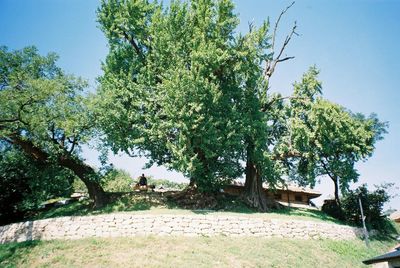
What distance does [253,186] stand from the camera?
26500 millimetres

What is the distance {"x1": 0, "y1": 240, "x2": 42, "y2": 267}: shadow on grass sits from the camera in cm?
1501

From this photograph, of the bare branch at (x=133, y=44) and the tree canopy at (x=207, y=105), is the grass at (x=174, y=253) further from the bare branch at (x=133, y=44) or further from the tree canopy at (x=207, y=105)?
the bare branch at (x=133, y=44)

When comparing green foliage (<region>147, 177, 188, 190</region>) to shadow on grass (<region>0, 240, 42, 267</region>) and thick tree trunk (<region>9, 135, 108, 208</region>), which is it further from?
shadow on grass (<region>0, 240, 42, 267</region>)

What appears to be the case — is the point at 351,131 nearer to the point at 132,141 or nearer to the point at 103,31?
the point at 132,141

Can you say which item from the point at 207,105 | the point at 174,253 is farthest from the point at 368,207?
the point at 174,253

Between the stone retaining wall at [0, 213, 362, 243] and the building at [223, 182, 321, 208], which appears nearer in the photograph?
the stone retaining wall at [0, 213, 362, 243]

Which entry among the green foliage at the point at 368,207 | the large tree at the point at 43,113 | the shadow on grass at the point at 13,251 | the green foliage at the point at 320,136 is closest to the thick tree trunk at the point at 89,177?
the large tree at the point at 43,113

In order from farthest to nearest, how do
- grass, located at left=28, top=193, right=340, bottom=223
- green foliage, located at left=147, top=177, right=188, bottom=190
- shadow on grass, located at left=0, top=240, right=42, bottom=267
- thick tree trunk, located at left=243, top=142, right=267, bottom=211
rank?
green foliage, located at left=147, top=177, right=188, bottom=190 < thick tree trunk, located at left=243, top=142, right=267, bottom=211 < grass, located at left=28, top=193, right=340, bottom=223 < shadow on grass, located at left=0, top=240, right=42, bottom=267

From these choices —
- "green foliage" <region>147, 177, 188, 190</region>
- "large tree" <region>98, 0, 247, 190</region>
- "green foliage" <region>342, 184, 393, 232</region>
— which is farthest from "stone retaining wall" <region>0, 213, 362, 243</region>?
"green foliage" <region>147, 177, 188, 190</region>

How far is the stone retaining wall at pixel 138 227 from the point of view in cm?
1712

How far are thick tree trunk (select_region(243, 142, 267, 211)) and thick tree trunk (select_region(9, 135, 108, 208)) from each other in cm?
1252

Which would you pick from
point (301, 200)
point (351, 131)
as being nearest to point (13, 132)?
point (351, 131)

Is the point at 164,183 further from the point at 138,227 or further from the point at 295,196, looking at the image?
the point at 138,227

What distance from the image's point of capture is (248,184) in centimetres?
2691
